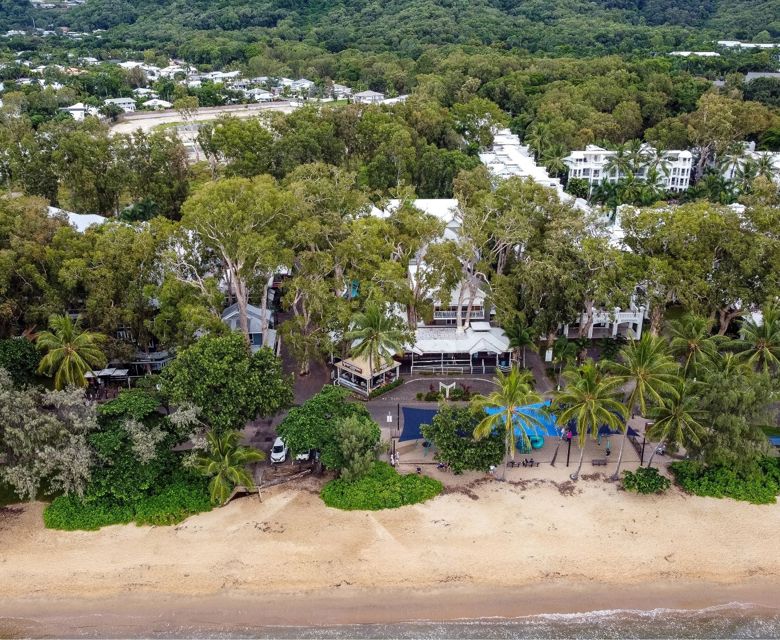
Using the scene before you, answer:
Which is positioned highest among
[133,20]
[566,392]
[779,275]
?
[133,20]

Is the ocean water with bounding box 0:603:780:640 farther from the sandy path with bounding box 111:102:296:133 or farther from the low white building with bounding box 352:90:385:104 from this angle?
the low white building with bounding box 352:90:385:104

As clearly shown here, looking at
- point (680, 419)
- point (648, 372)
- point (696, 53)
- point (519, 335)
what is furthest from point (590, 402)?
point (696, 53)

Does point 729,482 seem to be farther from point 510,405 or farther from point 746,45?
point 746,45

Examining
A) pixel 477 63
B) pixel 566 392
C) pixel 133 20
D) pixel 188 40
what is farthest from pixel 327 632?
pixel 133 20

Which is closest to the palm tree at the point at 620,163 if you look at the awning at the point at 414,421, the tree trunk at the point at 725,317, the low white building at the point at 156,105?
the tree trunk at the point at 725,317

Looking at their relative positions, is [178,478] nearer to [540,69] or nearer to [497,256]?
[497,256]
